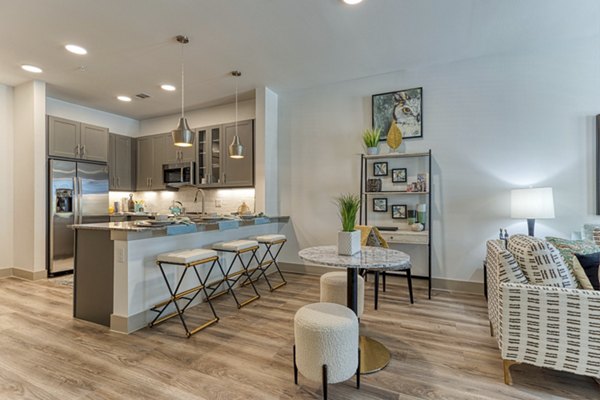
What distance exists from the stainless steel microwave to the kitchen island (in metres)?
2.65

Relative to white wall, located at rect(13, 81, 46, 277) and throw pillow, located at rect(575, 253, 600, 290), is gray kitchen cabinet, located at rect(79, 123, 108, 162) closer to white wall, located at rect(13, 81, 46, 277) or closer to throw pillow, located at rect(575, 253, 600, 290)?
white wall, located at rect(13, 81, 46, 277)

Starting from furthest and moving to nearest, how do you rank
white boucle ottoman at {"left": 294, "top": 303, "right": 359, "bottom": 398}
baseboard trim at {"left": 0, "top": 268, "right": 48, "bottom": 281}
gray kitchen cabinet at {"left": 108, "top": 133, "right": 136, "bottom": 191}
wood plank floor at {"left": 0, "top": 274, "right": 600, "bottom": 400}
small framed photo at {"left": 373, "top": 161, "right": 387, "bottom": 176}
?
gray kitchen cabinet at {"left": 108, "top": 133, "right": 136, "bottom": 191}
baseboard trim at {"left": 0, "top": 268, "right": 48, "bottom": 281}
small framed photo at {"left": 373, "top": 161, "right": 387, "bottom": 176}
wood plank floor at {"left": 0, "top": 274, "right": 600, "bottom": 400}
white boucle ottoman at {"left": 294, "top": 303, "right": 359, "bottom": 398}

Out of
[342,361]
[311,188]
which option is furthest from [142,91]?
[342,361]

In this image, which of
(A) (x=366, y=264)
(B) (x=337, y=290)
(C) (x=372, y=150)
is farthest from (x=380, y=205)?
(A) (x=366, y=264)

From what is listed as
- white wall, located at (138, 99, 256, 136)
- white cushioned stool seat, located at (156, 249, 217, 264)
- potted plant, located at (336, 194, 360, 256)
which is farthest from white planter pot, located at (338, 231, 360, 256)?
white wall, located at (138, 99, 256, 136)

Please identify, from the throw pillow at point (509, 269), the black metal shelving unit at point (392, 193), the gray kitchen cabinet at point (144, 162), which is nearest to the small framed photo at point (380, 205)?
the black metal shelving unit at point (392, 193)

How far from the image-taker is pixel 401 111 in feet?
13.7

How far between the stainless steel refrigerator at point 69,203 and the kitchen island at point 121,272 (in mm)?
1756

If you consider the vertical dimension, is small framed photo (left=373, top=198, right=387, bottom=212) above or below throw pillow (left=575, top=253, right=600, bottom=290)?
above

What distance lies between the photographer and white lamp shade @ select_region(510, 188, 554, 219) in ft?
10.2

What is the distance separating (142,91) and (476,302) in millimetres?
5671

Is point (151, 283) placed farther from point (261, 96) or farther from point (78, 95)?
point (78, 95)

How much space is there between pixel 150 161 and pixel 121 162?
554 millimetres

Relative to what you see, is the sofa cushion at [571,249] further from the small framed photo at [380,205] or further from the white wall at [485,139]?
the small framed photo at [380,205]
